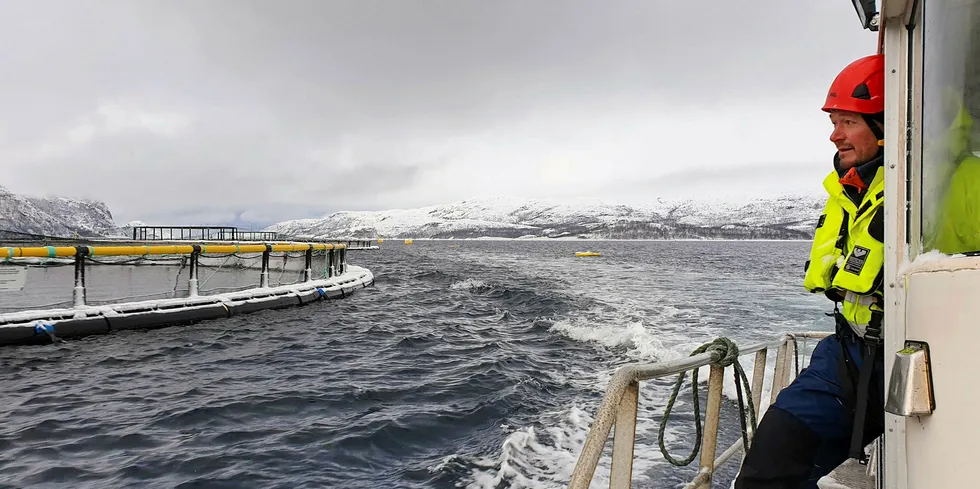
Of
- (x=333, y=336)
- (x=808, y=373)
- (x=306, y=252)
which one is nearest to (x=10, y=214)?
(x=306, y=252)

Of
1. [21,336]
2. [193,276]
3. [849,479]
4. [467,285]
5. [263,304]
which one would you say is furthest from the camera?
[467,285]

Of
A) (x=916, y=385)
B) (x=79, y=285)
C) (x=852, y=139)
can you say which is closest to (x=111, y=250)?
(x=79, y=285)

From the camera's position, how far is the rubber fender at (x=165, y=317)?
13.2m

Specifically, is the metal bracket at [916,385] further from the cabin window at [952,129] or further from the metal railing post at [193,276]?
the metal railing post at [193,276]

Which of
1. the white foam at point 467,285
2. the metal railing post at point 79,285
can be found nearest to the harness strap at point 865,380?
the metal railing post at point 79,285

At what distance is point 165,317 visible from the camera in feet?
46.0

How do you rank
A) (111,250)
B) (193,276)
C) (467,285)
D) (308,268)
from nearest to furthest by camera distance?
(111,250), (193,276), (308,268), (467,285)

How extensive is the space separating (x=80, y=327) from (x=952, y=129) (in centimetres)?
1548

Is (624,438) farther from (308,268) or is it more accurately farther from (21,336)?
(308,268)

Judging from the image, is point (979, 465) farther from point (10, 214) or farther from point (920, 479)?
point (10, 214)

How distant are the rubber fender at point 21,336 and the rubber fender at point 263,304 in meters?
4.78

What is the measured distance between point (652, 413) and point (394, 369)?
4.90 m

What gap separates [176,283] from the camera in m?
15.9

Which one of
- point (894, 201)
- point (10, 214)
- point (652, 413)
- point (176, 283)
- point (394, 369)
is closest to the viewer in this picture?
point (894, 201)
